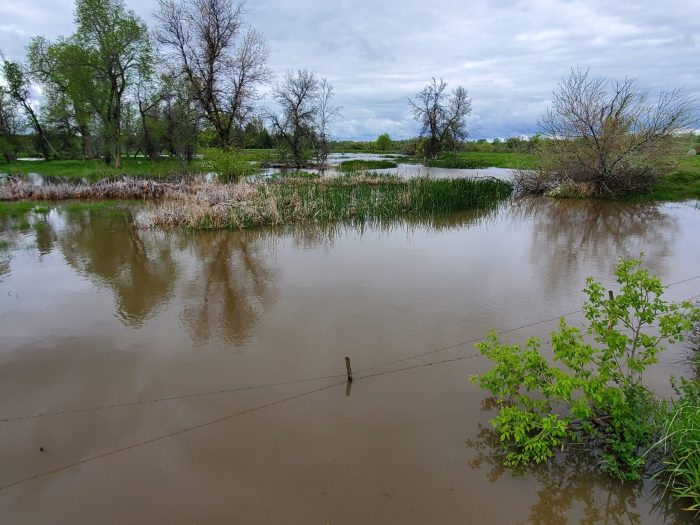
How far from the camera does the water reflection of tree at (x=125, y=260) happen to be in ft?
22.9

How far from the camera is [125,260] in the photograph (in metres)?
9.30

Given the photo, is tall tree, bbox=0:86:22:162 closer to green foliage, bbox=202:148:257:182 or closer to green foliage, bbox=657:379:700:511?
green foliage, bbox=202:148:257:182

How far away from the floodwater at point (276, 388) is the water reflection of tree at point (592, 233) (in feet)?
0.57

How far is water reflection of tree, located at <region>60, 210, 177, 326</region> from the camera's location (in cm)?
699

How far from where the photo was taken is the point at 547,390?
10.5 ft

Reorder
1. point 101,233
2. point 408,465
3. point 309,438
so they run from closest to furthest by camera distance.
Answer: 1. point 408,465
2. point 309,438
3. point 101,233

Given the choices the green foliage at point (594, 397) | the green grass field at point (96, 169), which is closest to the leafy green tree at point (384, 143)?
the green grass field at point (96, 169)

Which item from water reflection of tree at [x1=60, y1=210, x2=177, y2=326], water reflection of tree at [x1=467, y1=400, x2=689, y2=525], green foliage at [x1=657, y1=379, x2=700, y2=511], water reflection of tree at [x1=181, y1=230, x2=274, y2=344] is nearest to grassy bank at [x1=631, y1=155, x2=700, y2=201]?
water reflection of tree at [x1=181, y1=230, x2=274, y2=344]

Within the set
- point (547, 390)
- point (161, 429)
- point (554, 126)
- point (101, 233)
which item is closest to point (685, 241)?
point (554, 126)

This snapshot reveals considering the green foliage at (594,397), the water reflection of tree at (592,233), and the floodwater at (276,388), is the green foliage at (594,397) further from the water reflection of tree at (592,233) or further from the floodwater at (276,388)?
the water reflection of tree at (592,233)

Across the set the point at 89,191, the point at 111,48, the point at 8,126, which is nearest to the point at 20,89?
the point at 8,126

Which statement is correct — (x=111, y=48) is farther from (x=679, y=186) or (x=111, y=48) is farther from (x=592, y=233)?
(x=679, y=186)

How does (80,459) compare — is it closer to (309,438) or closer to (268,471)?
(268,471)

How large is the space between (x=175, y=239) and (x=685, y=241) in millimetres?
13414
